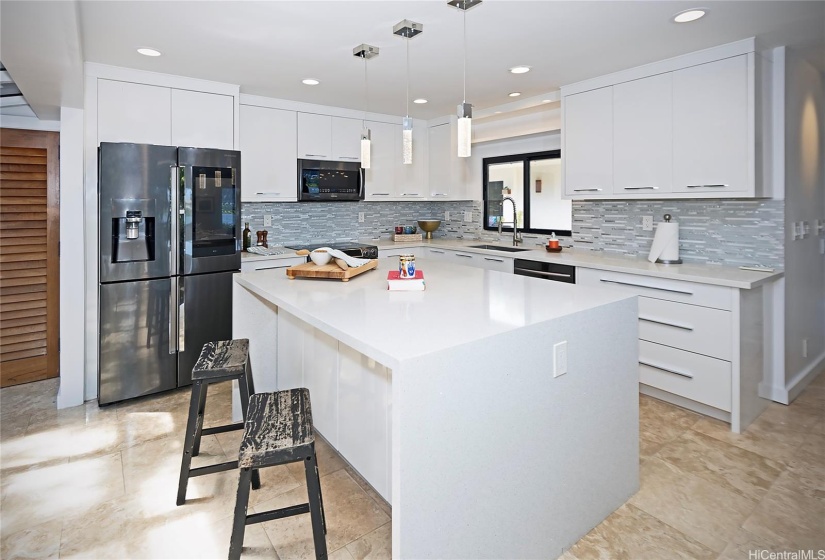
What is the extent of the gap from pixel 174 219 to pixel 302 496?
222 cm

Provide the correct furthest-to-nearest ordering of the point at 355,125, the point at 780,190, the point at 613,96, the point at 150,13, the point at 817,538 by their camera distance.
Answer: the point at 355,125
the point at 613,96
the point at 780,190
the point at 150,13
the point at 817,538

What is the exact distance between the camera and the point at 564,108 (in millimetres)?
3887

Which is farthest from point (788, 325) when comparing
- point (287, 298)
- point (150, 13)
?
point (150, 13)

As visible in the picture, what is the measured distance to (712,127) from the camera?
118 inches

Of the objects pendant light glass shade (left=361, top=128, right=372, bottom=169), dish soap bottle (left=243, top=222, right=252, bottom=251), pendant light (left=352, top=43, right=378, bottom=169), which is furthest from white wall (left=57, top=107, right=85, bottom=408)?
pendant light glass shade (left=361, top=128, right=372, bottom=169)

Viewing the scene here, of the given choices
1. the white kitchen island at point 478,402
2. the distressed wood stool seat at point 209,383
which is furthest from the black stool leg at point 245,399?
the white kitchen island at point 478,402

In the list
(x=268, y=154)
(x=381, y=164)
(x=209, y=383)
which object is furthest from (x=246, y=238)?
(x=209, y=383)

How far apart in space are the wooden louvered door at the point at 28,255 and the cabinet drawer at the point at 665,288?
13.7 ft

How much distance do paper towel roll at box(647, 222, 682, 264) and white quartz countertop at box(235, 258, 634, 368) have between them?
59.6 inches

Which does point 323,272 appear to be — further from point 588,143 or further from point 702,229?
point 702,229

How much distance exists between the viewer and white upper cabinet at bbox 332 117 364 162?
183 inches

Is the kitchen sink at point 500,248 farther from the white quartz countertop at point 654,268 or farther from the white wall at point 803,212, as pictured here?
the white wall at point 803,212

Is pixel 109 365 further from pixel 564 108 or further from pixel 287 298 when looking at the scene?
pixel 564 108

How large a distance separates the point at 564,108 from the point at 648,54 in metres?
0.86
